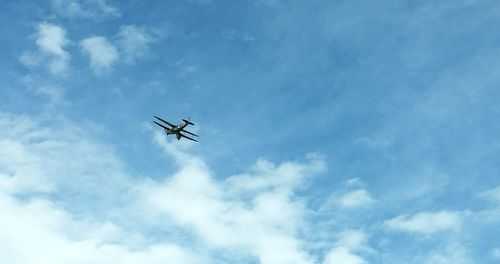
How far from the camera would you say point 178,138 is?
141 meters

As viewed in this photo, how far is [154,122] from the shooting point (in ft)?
450

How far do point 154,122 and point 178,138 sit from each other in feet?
22.8
